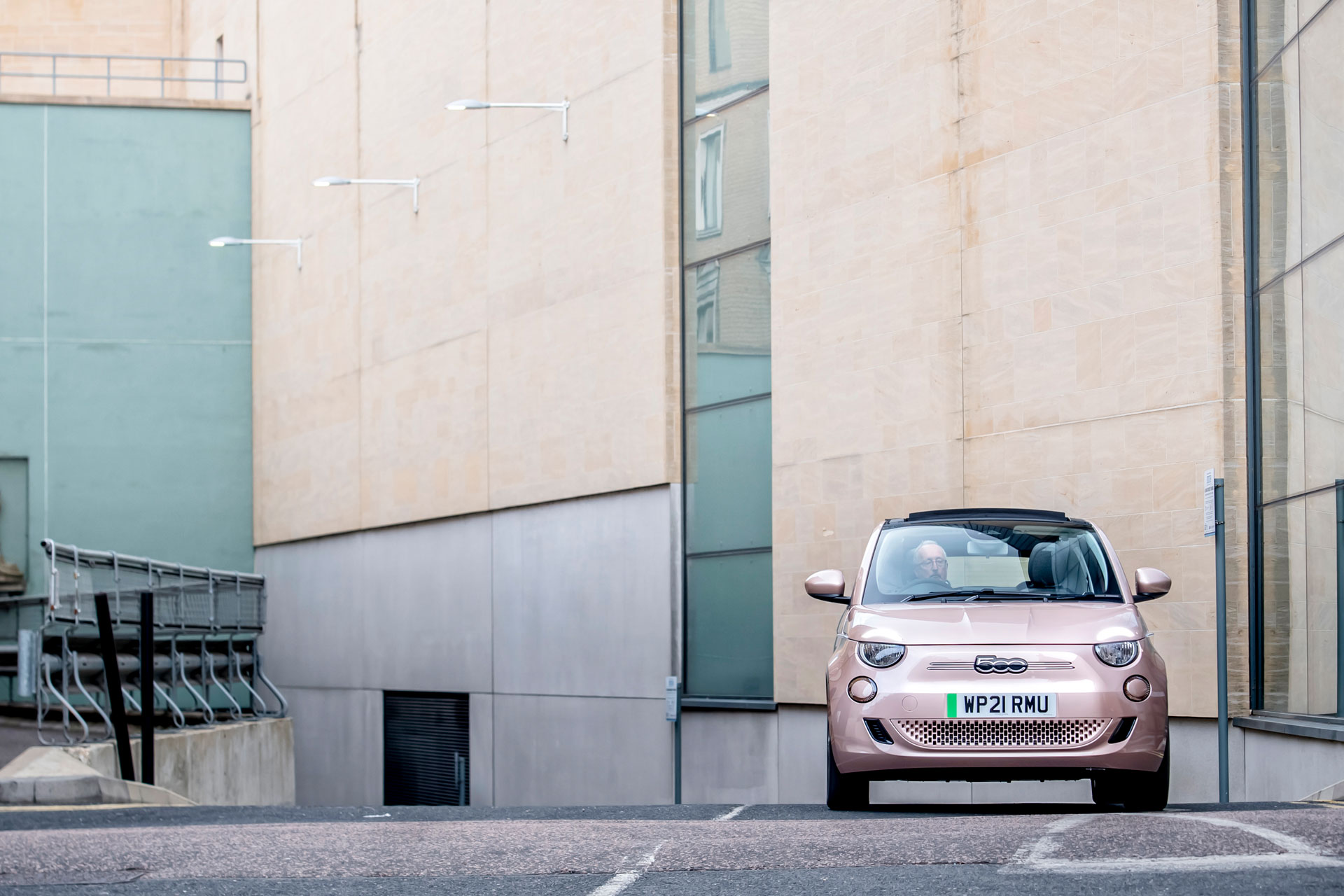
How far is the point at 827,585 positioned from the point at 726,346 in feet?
31.7

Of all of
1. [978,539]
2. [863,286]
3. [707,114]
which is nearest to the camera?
[978,539]

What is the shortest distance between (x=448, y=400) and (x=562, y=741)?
5.73 meters

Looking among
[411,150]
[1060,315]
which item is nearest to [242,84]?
[411,150]

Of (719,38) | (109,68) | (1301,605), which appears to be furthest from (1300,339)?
(109,68)

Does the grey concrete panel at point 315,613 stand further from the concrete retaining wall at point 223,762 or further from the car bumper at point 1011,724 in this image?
the car bumper at point 1011,724

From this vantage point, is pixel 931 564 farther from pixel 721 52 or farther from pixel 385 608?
pixel 385 608

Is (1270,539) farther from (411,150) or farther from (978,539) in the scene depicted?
(411,150)

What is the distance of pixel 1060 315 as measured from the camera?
15258 mm

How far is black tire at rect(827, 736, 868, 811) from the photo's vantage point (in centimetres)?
938

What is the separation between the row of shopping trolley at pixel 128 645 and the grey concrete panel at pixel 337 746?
89cm

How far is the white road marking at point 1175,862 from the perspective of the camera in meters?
6.20

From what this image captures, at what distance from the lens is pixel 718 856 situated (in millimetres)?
7027

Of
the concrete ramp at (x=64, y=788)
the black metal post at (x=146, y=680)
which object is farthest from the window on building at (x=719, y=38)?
the concrete ramp at (x=64, y=788)

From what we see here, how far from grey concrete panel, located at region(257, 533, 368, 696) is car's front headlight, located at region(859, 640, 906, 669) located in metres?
19.1
